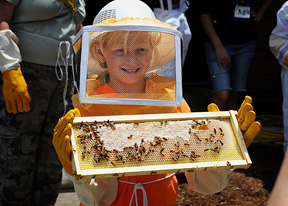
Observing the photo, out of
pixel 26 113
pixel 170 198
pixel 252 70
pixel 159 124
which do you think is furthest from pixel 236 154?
pixel 252 70

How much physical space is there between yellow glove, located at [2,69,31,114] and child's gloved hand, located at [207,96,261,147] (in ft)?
5.93

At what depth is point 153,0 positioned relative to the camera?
4.28 metres

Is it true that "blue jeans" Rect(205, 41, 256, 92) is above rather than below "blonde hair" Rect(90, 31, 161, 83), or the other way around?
below

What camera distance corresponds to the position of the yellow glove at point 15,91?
2.95 metres

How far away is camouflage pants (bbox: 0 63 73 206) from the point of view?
3.32 metres

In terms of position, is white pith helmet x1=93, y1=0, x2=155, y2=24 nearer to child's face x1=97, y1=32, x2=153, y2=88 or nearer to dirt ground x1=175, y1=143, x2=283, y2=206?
child's face x1=97, y1=32, x2=153, y2=88

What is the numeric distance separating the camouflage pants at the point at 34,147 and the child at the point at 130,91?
1228 millimetres

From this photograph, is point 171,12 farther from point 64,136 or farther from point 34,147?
point 64,136

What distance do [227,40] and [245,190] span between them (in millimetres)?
1857

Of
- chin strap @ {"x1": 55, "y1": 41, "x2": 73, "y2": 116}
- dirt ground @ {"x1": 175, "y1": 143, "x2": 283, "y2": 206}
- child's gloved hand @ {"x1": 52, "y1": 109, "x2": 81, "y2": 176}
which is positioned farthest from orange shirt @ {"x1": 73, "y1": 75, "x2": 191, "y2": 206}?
dirt ground @ {"x1": 175, "y1": 143, "x2": 283, "y2": 206}

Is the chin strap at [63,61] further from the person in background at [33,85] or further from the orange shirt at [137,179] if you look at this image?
the orange shirt at [137,179]

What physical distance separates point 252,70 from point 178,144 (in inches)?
256

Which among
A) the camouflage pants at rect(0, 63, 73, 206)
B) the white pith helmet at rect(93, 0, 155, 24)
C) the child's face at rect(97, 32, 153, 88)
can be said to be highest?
the white pith helmet at rect(93, 0, 155, 24)

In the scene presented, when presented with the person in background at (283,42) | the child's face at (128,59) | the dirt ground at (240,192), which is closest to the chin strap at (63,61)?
the child's face at (128,59)
